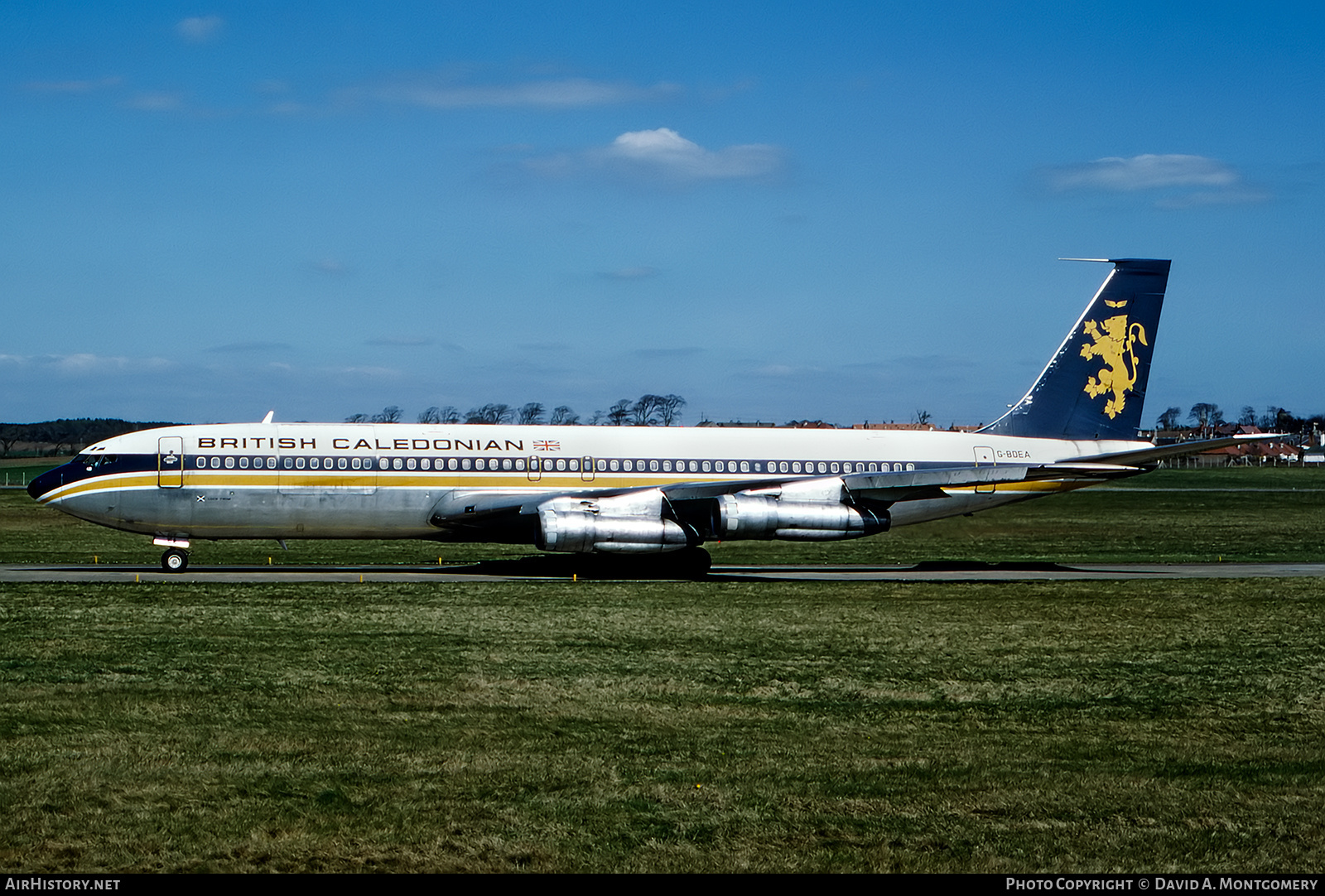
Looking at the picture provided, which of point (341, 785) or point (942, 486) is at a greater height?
point (942, 486)

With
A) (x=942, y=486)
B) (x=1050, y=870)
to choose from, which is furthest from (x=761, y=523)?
(x=1050, y=870)

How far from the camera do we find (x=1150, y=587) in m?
28.3

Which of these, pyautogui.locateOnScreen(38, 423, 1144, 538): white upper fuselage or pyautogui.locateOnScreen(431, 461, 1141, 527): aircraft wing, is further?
pyautogui.locateOnScreen(431, 461, 1141, 527): aircraft wing

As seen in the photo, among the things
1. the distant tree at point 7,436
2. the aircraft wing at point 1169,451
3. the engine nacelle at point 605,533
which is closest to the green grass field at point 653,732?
the engine nacelle at point 605,533

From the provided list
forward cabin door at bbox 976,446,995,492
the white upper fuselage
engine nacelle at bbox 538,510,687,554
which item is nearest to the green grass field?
engine nacelle at bbox 538,510,687,554

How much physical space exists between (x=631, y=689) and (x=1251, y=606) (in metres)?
14.8

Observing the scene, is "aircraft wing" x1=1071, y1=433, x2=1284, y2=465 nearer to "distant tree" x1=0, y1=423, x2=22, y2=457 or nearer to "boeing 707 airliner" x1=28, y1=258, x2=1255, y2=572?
"boeing 707 airliner" x1=28, y1=258, x2=1255, y2=572

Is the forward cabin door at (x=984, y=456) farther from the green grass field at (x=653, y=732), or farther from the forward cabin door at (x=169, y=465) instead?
the forward cabin door at (x=169, y=465)

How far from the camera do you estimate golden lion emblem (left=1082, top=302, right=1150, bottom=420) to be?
1452 inches

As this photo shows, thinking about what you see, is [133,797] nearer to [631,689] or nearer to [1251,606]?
[631,689]

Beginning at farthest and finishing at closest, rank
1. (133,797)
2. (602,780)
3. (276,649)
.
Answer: (276,649) < (602,780) < (133,797)

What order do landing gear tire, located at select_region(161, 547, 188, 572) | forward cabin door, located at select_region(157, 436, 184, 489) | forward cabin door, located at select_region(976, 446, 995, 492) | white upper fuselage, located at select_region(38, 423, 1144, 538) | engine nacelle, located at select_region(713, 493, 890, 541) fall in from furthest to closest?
1. forward cabin door, located at select_region(976, 446, 995, 492)
2. engine nacelle, located at select_region(713, 493, 890, 541)
3. landing gear tire, located at select_region(161, 547, 188, 572)
4. white upper fuselage, located at select_region(38, 423, 1144, 538)
5. forward cabin door, located at select_region(157, 436, 184, 489)

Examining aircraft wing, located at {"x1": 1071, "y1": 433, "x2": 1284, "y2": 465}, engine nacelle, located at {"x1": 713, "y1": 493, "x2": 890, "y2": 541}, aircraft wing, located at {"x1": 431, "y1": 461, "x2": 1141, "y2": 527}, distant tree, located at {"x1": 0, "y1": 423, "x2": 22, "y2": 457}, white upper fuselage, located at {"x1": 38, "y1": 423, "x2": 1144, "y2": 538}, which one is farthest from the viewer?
distant tree, located at {"x1": 0, "y1": 423, "x2": 22, "y2": 457}

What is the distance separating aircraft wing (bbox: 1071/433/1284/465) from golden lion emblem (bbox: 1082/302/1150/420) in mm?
1949
